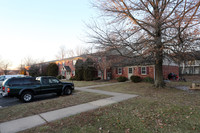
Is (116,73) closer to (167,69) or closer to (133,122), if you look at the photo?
(167,69)

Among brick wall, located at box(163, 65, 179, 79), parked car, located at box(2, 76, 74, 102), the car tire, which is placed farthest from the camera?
brick wall, located at box(163, 65, 179, 79)

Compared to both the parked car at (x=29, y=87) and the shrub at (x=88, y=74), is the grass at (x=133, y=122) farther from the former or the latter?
the shrub at (x=88, y=74)

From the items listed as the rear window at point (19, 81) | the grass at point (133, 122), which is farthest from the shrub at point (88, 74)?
the grass at point (133, 122)

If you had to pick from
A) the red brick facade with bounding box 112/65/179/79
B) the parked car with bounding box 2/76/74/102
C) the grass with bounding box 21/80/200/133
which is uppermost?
the red brick facade with bounding box 112/65/179/79

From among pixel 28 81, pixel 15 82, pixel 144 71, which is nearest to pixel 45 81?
pixel 28 81

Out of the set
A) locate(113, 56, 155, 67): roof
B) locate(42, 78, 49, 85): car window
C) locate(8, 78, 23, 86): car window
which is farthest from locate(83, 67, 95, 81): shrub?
locate(8, 78, 23, 86): car window

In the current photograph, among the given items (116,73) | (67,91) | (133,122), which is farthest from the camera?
(116,73)

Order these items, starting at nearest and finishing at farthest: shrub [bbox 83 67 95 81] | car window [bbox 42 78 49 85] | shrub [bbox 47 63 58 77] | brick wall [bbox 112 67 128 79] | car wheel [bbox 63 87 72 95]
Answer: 1. car window [bbox 42 78 49 85]
2. car wheel [bbox 63 87 72 95]
3. brick wall [bbox 112 67 128 79]
4. shrub [bbox 83 67 95 81]
5. shrub [bbox 47 63 58 77]

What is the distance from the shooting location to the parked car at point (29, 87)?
8094mm

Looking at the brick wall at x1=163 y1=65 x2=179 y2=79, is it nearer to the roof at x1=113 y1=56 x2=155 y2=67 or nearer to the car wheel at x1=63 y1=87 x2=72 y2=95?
the roof at x1=113 y1=56 x2=155 y2=67

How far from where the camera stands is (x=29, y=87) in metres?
8.78

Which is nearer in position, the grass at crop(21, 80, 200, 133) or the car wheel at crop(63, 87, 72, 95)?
the grass at crop(21, 80, 200, 133)

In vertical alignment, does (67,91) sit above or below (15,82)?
below

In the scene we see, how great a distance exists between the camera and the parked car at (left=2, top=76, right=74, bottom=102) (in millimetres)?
8094
